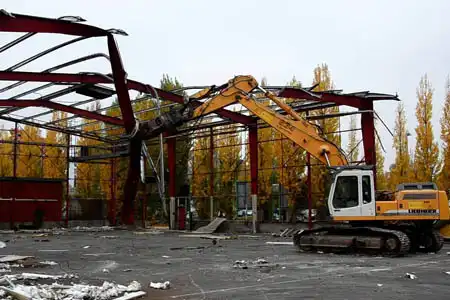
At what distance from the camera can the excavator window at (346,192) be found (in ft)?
57.2

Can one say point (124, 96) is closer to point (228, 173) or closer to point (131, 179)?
point (131, 179)

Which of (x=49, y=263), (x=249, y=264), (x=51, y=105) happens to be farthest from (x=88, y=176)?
(x=249, y=264)

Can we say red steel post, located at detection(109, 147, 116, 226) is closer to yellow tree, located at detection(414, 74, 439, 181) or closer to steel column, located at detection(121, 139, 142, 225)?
steel column, located at detection(121, 139, 142, 225)

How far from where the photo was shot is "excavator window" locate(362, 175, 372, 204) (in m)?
17.3

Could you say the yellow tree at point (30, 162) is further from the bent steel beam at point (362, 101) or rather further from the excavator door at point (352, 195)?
the excavator door at point (352, 195)

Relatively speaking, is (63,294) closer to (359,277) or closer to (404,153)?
(359,277)

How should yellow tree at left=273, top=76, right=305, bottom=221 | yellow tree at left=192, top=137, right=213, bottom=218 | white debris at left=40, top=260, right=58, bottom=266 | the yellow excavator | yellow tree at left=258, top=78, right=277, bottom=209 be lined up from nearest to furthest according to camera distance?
1. white debris at left=40, top=260, right=58, bottom=266
2. the yellow excavator
3. yellow tree at left=273, top=76, right=305, bottom=221
4. yellow tree at left=258, top=78, right=277, bottom=209
5. yellow tree at left=192, top=137, right=213, bottom=218

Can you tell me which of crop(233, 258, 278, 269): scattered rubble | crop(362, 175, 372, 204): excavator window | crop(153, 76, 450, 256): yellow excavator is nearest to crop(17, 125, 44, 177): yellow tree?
crop(153, 76, 450, 256): yellow excavator

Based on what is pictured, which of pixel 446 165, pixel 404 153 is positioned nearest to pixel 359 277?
pixel 446 165

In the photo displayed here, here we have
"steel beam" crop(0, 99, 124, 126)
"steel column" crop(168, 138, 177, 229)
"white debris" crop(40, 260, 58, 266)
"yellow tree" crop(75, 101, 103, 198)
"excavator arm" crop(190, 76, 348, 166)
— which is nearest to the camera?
"white debris" crop(40, 260, 58, 266)

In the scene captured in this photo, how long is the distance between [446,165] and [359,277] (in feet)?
84.2

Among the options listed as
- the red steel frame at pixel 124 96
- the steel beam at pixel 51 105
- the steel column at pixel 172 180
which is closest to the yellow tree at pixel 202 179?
the steel column at pixel 172 180

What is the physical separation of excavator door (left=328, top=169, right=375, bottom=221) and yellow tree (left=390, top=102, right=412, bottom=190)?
21146mm

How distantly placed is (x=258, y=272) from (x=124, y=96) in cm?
Result: 1099
